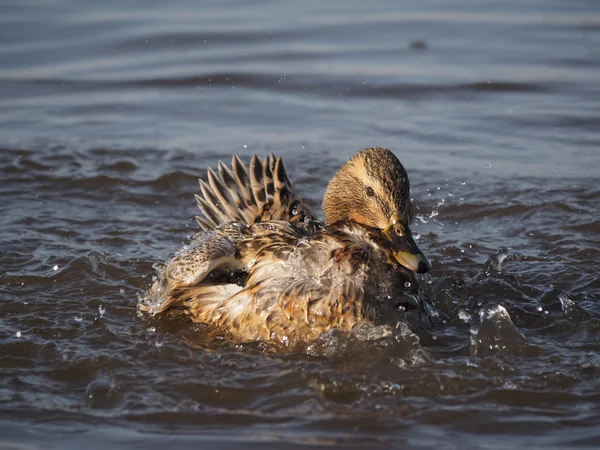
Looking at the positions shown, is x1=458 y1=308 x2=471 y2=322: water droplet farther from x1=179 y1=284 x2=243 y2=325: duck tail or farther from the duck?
x1=179 y1=284 x2=243 y2=325: duck tail

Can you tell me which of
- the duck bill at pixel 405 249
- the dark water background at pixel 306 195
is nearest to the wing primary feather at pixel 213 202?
the dark water background at pixel 306 195

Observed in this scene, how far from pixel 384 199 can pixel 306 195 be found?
2.71 meters

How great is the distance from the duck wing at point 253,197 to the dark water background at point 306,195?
536 millimetres

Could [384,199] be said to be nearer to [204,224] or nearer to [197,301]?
[197,301]

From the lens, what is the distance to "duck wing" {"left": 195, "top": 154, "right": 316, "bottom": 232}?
6.53 metres

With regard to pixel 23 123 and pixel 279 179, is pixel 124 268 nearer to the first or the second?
pixel 279 179

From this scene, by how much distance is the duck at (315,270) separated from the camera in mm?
5316

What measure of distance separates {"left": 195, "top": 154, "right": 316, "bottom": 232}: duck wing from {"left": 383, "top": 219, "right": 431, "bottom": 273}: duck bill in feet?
3.15

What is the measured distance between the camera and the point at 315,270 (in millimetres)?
5418

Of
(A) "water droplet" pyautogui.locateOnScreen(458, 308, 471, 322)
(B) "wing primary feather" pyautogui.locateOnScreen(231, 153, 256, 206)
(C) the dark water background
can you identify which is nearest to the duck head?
(C) the dark water background

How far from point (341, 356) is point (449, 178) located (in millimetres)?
3268

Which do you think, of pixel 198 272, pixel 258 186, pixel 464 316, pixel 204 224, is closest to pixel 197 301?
pixel 198 272

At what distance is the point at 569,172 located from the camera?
26.7 ft

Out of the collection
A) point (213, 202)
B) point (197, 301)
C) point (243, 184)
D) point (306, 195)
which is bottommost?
point (197, 301)
